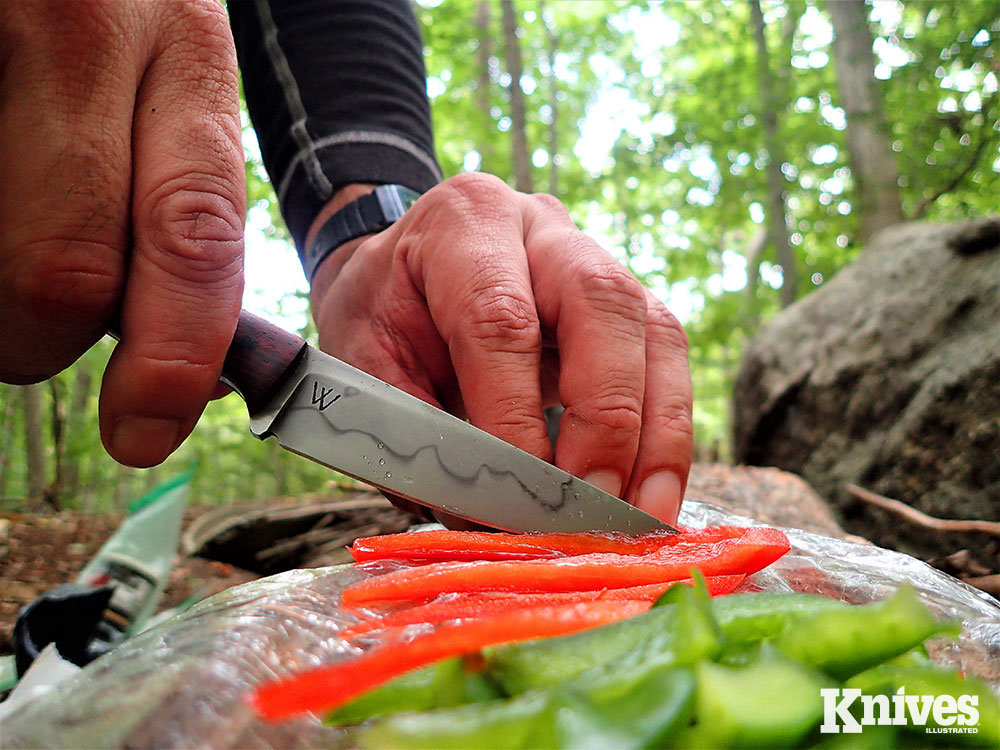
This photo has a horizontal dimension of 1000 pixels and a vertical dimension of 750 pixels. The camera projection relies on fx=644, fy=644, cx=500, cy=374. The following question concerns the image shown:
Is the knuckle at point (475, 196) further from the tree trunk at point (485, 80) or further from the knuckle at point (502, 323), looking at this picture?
the tree trunk at point (485, 80)

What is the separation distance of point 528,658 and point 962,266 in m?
4.49

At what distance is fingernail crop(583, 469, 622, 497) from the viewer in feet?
5.51

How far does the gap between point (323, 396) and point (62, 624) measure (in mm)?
882

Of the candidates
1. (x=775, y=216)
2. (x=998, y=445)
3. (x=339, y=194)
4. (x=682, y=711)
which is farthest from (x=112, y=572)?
(x=775, y=216)

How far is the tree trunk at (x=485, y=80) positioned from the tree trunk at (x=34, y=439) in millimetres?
7361

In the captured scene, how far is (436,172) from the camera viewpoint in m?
3.17

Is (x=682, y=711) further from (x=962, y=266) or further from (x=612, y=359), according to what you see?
(x=962, y=266)

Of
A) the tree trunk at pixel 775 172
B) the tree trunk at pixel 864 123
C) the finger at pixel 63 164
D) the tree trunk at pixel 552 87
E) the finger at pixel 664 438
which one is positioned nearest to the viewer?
the finger at pixel 63 164

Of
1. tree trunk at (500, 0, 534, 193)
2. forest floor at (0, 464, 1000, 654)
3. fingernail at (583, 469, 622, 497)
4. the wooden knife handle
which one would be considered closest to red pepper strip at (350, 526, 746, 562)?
fingernail at (583, 469, 622, 497)

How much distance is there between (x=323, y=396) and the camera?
1.65 m

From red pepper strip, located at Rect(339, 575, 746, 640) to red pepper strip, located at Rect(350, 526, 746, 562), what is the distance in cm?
28

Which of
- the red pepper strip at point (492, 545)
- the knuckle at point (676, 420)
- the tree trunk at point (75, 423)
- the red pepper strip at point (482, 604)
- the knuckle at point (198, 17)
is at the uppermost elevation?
the knuckle at point (198, 17)

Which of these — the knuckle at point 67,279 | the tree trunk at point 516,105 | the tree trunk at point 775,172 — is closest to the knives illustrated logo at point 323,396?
the knuckle at point 67,279

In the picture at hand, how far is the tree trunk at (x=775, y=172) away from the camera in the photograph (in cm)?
863
